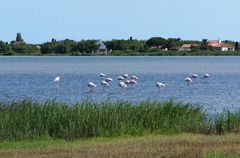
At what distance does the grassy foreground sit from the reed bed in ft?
2.64

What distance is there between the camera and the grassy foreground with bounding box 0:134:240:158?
15094 mm

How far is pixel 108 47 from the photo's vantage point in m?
174

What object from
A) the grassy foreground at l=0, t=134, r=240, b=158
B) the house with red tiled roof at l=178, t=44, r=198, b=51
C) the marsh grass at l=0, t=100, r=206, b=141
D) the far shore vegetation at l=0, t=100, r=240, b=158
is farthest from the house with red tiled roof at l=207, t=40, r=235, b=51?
the grassy foreground at l=0, t=134, r=240, b=158

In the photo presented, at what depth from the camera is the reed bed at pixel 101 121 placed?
63.8 feet

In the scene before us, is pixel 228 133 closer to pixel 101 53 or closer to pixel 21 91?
pixel 21 91

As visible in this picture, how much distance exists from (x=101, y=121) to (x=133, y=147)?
3.74 metres

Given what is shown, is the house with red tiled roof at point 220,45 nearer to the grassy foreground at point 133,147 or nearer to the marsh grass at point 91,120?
the marsh grass at point 91,120

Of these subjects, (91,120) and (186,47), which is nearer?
(91,120)

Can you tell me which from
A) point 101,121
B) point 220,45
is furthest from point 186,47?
point 101,121

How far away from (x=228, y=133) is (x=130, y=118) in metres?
2.89

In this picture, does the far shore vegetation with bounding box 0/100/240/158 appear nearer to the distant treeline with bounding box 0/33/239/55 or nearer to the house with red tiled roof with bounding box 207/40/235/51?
the distant treeline with bounding box 0/33/239/55

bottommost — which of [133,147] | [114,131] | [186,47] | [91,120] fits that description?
[186,47]

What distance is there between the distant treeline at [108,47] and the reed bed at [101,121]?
465ft

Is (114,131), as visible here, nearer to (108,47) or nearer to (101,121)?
(101,121)
